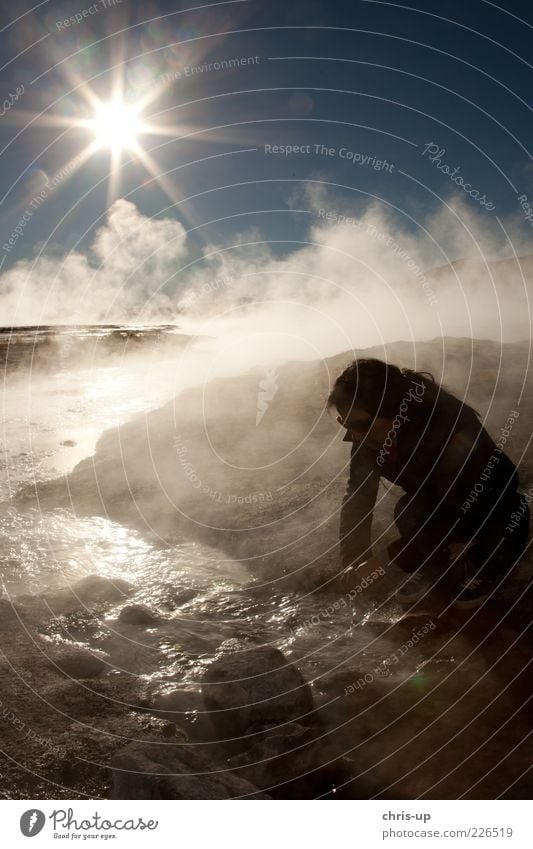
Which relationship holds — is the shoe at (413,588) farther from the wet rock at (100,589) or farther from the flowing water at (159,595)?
the wet rock at (100,589)

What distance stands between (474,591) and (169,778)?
3240 millimetres

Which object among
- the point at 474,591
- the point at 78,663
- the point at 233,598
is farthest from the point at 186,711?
the point at 474,591

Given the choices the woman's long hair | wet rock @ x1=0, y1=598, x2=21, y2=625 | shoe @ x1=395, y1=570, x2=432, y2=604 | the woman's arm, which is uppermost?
the woman's long hair

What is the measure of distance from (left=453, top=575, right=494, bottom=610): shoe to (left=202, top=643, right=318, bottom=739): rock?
1.86 meters

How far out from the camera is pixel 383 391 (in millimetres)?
5062

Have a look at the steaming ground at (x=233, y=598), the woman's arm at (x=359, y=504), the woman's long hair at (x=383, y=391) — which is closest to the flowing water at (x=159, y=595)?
the steaming ground at (x=233, y=598)

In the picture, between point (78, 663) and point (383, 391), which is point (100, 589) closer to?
point (78, 663)

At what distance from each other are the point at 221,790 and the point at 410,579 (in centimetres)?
333

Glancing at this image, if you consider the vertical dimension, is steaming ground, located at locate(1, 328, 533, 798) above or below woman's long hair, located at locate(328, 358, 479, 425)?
below

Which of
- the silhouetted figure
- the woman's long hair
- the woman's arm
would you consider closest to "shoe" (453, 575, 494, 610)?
the silhouetted figure

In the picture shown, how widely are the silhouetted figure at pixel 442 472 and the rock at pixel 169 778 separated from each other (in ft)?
9.10

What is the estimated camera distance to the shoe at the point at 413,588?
19.2 ft

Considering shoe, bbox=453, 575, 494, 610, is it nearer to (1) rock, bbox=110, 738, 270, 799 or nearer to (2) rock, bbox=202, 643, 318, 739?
(2) rock, bbox=202, 643, 318, 739

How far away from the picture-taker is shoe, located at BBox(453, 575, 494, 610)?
5.27 meters
